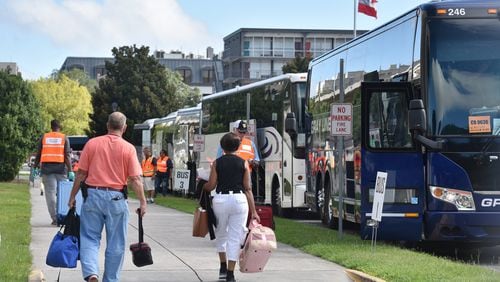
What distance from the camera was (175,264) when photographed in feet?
44.0

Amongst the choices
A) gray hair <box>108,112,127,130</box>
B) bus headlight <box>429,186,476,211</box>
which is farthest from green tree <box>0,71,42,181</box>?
gray hair <box>108,112,127,130</box>

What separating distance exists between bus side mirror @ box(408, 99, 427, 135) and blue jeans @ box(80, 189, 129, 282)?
20.1ft

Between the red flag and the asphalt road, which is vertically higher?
the red flag

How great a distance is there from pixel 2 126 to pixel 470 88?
3288cm

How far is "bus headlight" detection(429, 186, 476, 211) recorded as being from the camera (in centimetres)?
1515

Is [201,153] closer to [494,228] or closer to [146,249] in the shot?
[494,228]

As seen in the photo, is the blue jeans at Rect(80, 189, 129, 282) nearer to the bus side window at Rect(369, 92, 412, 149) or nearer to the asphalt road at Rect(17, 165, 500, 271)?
the asphalt road at Rect(17, 165, 500, 271)

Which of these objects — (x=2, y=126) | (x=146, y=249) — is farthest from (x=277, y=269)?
(x=2, y=126)

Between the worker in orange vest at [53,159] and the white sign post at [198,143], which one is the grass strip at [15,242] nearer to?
the worker in orange vest at [53,159]

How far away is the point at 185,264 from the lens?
13430mm

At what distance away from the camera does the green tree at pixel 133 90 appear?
81.2 metres

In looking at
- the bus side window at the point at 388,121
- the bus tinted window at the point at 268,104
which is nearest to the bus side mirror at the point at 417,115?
the bus side window at the point at 388,121

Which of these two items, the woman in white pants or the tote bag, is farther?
the tote bag

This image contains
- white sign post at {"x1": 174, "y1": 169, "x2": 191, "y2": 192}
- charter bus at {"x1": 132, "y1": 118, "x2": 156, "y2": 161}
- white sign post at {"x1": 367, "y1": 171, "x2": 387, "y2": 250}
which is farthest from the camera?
charter bus at {"x1": 132, "y1": 118, "x2": 156, "y2": 161}
